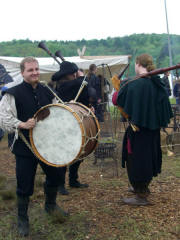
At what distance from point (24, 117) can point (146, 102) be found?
1.36 meters

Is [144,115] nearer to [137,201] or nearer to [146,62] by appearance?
[146,62]

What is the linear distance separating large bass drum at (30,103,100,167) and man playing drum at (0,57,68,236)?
9 centimetres

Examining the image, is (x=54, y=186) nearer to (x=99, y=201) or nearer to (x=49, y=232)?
(x=49, y=232)

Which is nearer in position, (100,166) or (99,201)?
(99,201)

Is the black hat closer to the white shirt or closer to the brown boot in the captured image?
the white shirt

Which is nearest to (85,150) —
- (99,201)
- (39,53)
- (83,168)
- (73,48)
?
(99,201)

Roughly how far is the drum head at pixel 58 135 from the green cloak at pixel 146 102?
75cm

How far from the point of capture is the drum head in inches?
133

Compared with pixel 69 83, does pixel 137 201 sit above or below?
below

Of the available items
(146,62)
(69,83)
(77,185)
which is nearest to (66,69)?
(69,83)

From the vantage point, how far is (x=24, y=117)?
3.34 metres

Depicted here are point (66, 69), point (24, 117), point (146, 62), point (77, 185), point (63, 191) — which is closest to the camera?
point (24, 117)

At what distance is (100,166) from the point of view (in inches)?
252

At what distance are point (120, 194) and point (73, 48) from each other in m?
37.6
